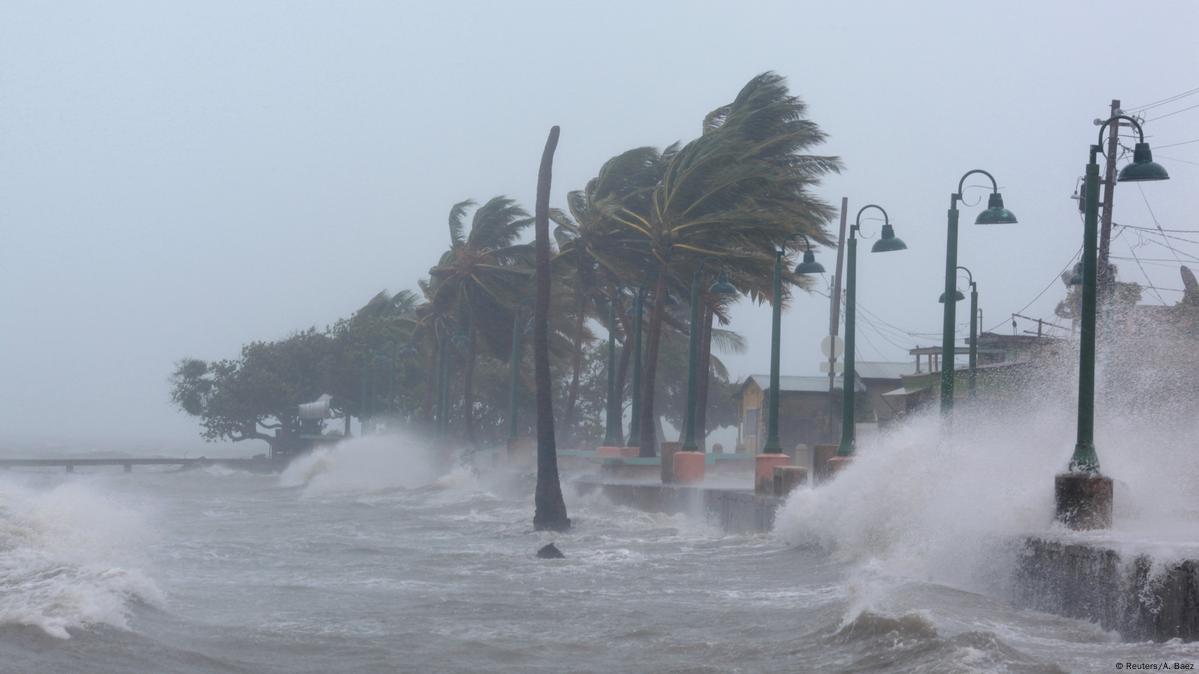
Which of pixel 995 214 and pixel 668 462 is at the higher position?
pixel 995 214

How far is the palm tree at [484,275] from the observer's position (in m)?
50.1

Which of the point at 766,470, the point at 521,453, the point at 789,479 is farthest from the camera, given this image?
the point at 521,453

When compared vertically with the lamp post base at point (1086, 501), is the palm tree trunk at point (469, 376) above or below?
above

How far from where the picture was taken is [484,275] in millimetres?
50594

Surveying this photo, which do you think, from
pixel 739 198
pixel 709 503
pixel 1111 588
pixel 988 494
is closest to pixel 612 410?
pixel 739 198

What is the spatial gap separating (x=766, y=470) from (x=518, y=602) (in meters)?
11.0

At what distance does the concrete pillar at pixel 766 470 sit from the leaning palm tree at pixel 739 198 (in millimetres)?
8647

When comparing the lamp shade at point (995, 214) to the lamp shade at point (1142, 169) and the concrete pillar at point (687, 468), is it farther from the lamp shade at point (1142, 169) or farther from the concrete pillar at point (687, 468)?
the concrete pillar at point (687, 468)

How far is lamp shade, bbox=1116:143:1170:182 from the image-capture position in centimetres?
1227

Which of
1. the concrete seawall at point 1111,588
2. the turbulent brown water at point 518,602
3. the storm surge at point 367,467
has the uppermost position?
the concrete seawall at point 1111,588

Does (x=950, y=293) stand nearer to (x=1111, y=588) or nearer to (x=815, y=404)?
(x=1111, y=588)

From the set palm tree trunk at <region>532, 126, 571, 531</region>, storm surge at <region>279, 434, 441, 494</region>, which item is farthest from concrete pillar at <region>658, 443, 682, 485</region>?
storm surge at <region>279, 434, 441, 494</region>

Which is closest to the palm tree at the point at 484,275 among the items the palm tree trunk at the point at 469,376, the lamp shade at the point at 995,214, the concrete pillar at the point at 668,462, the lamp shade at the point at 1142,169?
the palm tree trunk at the point at 469,376

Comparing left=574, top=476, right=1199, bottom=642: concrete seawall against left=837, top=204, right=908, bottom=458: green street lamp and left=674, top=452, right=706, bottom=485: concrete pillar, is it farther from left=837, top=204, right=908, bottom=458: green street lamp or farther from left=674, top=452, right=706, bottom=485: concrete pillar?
left=674, top=452, right=706, bottom=485: concrete pillar
